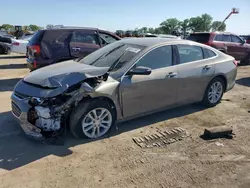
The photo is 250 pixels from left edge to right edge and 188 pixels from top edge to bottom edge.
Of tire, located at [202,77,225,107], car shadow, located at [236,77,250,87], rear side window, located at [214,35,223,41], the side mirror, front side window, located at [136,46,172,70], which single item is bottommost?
car shadow, located at [236,77,250,87]

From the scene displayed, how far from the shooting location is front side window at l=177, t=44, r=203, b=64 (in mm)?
5113

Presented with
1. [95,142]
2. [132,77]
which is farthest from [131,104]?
[95,142]

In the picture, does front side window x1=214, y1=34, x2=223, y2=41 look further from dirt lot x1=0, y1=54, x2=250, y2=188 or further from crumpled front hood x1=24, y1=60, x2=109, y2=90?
crumpled front hood x1=24, y1=60, x2=109, y2=90

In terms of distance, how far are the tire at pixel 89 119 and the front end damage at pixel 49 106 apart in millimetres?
111

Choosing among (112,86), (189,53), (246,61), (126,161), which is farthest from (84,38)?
(246,61)

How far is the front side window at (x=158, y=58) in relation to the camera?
4.56m

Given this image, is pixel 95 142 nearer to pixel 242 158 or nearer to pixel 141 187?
pixel 141 187

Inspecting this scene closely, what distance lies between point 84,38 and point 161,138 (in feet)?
16.5

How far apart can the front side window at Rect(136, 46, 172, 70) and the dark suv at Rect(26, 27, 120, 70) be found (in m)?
3.70

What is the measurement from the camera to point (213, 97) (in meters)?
5.87

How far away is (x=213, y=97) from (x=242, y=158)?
2350 mm

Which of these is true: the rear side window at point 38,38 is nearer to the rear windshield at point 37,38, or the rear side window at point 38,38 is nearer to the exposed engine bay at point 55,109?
the rear windshield at point 37,38

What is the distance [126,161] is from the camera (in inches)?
139

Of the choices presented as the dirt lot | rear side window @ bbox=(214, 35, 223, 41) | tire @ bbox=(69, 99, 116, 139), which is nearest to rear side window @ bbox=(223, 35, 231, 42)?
rear side window @ bbox=(214, 35, 223, 41)
